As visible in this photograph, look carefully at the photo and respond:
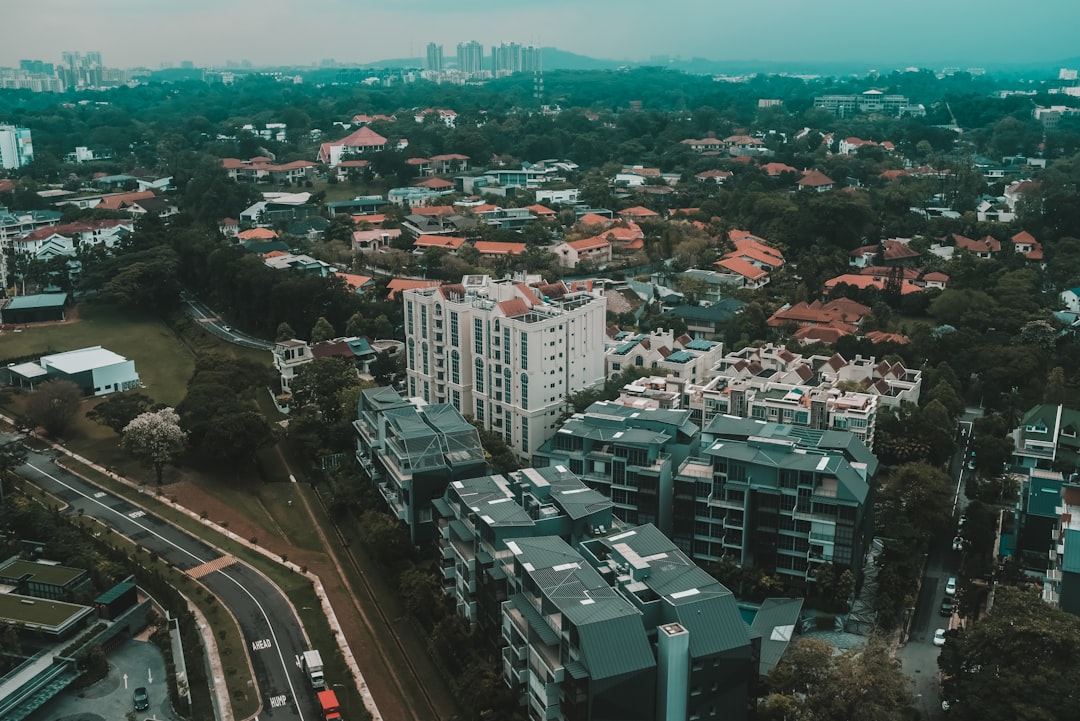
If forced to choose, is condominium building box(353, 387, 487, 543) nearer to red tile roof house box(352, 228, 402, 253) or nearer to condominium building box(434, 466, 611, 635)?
condominium building box(434, 466, 611, 635)

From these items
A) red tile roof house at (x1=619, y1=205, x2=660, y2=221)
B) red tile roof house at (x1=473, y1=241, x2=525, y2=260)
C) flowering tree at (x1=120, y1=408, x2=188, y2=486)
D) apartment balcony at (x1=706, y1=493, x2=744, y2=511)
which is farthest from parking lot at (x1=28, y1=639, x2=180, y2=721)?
red tile roof house at (x1=619, y1=205, x2=660, y2=221)

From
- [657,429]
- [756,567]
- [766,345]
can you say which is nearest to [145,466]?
[657,429]

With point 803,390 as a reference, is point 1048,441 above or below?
below

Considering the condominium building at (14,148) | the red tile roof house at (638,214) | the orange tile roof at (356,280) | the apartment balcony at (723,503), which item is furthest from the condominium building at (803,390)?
the condominium building at (14,148)

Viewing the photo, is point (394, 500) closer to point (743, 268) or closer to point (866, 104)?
point (743, 268)

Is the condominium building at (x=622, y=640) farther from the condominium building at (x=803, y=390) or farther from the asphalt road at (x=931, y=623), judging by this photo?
A: the condominium building at (x=803, y=390)

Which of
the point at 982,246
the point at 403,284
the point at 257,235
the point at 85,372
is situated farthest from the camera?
the point at 257,235

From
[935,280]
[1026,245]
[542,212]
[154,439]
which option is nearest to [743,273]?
[935,280]
